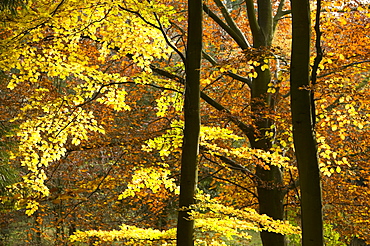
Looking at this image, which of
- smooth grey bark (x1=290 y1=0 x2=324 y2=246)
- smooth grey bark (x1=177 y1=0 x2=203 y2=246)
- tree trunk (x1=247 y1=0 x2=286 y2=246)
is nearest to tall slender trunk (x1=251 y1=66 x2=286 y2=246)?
tree trunk (x1=247 y1=0 x2=286 y2=246)

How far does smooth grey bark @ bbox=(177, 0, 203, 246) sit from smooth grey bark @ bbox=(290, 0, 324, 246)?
4.72ft

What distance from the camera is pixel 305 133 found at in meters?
3.03

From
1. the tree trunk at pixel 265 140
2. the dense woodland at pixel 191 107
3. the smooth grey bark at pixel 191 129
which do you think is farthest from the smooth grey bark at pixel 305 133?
the tree trunk at pixel 265 140

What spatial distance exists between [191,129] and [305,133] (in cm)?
166

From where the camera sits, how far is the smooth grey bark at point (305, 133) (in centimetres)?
297

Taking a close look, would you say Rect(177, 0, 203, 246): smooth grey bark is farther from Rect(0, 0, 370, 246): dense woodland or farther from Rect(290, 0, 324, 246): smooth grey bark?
Rect(290, 0, 324, 246): smooth grey bark

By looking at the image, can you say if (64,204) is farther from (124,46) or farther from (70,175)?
(124,46)

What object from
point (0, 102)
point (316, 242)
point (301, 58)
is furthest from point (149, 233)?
point (0, 102)

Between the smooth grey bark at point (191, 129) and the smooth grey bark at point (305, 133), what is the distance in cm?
144

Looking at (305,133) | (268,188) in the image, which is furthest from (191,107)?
(268,188)

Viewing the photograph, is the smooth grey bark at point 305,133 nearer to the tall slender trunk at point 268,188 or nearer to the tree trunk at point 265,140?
the tree trunk at point 265,140

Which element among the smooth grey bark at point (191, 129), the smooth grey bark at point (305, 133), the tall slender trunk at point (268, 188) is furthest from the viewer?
the tall slender trunk at point (268, 188)

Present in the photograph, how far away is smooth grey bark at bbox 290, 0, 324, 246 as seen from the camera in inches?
117

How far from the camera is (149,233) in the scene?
5246 millimetres
